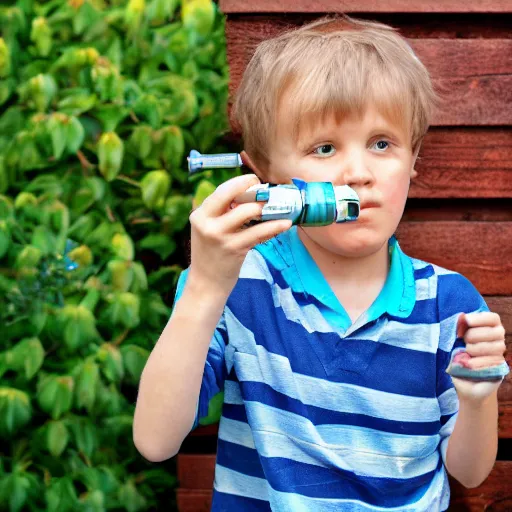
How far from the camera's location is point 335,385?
153 cm

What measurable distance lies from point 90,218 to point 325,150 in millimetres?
836

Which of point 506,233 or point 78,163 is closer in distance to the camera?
point 506,233

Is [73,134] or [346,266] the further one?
[73,134]

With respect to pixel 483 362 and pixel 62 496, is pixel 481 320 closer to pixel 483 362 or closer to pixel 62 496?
pixel 483 362

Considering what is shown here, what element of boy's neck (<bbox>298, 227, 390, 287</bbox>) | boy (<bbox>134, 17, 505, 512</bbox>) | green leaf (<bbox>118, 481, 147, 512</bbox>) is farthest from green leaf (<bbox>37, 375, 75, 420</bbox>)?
boy's neck (<bbox>298, 227, 390, 287</bbox>)

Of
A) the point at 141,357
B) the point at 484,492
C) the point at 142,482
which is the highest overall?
the point at 141,357

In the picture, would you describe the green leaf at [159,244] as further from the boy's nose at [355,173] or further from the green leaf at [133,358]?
the boy's nose at [355,173]

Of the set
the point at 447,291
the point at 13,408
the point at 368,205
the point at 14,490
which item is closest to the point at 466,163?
the point at 447,291

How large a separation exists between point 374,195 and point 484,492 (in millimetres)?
882

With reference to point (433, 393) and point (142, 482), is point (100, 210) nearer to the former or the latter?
point (142, 482)

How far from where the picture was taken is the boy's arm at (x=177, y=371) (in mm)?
1332

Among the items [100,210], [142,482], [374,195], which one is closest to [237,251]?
[374,195]

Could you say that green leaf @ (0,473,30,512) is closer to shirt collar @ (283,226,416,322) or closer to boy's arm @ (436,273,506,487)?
shirt collar @ (283,226,416,322)

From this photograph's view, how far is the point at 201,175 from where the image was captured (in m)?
2.13
